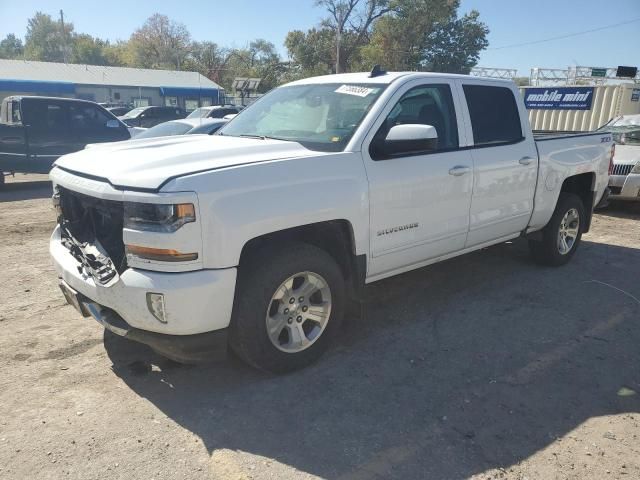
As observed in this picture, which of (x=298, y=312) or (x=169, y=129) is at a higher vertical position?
(x=169, y=129)

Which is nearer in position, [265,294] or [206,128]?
[265,294]

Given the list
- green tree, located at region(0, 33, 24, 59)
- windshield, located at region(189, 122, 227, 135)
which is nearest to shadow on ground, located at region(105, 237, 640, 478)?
windshield, located at region(189, 122, 227, 135)

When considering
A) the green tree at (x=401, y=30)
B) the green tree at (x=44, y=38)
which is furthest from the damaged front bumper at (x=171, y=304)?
the green tree at (x=44, y=38)

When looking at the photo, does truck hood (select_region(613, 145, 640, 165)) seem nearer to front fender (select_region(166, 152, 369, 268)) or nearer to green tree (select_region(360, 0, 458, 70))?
front fender (select_region(166, 152, 369, 268))

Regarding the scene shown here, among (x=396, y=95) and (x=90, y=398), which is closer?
(x=90, y=398)

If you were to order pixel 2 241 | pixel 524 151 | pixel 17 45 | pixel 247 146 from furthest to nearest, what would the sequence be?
pixel 17 45, pixel 2 241, pixel 524 151, pixel 247 146

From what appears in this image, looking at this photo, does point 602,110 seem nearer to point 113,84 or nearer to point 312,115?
point 312,115

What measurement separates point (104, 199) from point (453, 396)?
7.89ft

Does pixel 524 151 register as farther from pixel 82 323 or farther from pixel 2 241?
pixel 2 241

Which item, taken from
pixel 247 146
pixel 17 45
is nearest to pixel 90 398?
pixel 247 146

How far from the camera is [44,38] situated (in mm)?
96812

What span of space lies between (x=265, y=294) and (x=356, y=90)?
72.2 inches

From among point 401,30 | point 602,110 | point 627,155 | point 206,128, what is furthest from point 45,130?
point 401,30

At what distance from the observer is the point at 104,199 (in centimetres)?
296
